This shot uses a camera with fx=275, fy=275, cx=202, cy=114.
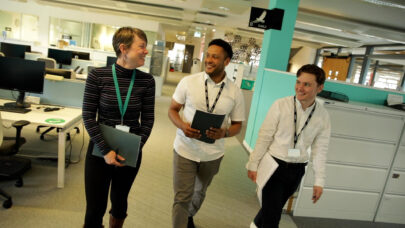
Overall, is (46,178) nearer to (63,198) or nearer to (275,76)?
(63,198)

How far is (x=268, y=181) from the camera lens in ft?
6.38

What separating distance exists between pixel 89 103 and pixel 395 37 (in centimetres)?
934

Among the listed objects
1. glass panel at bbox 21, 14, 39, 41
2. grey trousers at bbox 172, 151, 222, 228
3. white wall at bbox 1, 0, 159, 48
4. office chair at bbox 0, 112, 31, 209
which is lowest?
office chair at bbox 0, 112, 31, 209

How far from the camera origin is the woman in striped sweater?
1596mm

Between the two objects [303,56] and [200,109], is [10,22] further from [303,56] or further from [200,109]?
[303,56]

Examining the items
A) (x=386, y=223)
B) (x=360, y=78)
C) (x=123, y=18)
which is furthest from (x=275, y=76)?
(x=123, y=18)

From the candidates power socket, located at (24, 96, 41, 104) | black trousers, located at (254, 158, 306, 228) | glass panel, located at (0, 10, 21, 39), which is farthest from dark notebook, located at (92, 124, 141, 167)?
glass panel, located at (0, 10, 21, 39)

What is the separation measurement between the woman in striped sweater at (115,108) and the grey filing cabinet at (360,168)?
1995 millimetres

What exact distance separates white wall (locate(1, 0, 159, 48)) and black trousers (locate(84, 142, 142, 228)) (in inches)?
473

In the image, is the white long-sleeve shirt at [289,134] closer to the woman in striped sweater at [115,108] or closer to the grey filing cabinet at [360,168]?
the woman in striped sweater at [115,108]

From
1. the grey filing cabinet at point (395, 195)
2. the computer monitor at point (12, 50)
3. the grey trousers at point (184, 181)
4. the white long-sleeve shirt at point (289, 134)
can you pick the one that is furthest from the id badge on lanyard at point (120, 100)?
the computer monitor at point (12, 50)

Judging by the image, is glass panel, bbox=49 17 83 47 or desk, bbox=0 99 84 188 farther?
glass panel, bbox=49 17 83 47

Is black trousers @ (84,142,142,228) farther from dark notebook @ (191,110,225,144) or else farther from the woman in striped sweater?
dark notebook @ (191,110,225,144)

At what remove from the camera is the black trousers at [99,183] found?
168 centimetres
